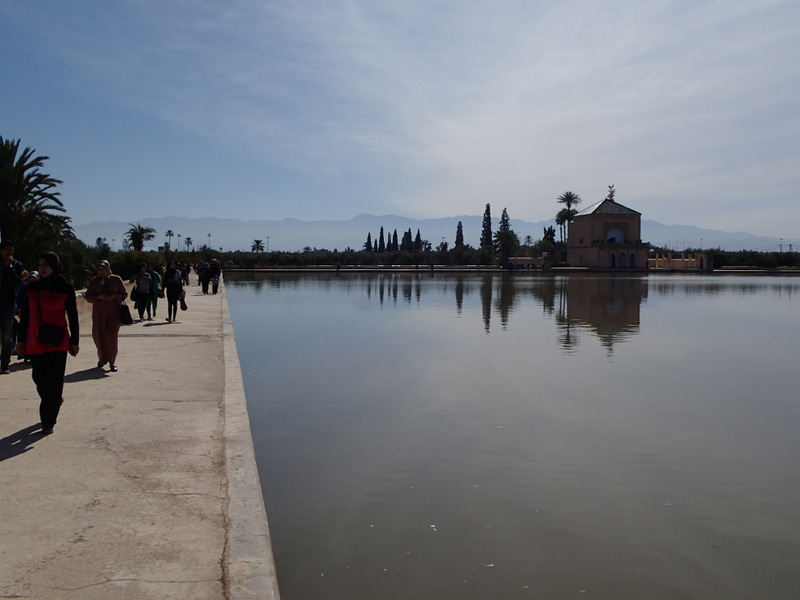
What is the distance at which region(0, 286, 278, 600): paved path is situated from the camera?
3.47 meters

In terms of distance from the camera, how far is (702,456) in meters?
7.04

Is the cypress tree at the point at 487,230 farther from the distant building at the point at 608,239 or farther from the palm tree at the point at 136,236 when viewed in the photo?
the palm tree at the point at 136,236

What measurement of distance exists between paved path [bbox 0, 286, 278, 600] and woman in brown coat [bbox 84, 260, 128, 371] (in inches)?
32.6

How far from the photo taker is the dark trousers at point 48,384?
5.92 meters

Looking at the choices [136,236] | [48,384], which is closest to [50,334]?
[48,384]

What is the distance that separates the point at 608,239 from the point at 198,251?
47358 mm

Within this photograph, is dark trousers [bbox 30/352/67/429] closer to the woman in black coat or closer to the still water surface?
the woman in black coat

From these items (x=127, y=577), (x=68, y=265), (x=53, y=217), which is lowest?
(x=127, y=577)

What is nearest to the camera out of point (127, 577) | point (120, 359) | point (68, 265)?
point (127, 577)

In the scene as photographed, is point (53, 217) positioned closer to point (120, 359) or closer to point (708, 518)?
point (120, 359)

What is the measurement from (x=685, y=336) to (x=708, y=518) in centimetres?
1194

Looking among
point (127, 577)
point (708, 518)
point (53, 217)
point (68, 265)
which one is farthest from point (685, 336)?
point (53, 217)

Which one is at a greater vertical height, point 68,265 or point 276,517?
point 68,265

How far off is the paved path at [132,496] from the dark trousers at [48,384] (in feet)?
0.59
